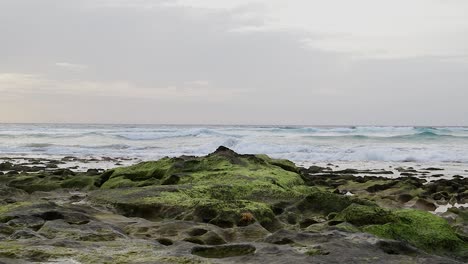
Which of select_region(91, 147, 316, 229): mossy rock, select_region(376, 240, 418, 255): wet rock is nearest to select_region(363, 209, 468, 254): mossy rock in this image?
select_region(376, 240, 418, 255): wet rock

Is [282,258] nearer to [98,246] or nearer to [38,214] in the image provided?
[98,246]

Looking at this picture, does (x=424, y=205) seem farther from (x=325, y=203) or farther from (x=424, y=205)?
(x=325, y=203)

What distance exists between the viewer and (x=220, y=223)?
18.5ft

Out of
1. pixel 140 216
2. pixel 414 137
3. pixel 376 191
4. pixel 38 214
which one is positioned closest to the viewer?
pixel 38 214

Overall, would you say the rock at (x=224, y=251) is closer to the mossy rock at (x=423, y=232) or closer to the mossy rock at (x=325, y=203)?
the mossy rock at (x=423, y=232)

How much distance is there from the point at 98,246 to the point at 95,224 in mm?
1026

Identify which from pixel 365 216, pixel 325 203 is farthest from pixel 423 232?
pixel 325 203

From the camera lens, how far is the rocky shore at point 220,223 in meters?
3.73

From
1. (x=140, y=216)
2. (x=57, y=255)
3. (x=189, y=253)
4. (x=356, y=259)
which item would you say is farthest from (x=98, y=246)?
(x=140, y=216)

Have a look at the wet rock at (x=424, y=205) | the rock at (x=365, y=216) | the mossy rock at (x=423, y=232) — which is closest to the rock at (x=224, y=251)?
the mossy rock at (x=423, y=232)

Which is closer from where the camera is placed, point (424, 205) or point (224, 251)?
point (224, 251)

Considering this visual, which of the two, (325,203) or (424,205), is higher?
(325,203)

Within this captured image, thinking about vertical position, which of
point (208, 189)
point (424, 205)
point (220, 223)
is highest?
point (208, 189)

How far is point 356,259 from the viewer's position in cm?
359
